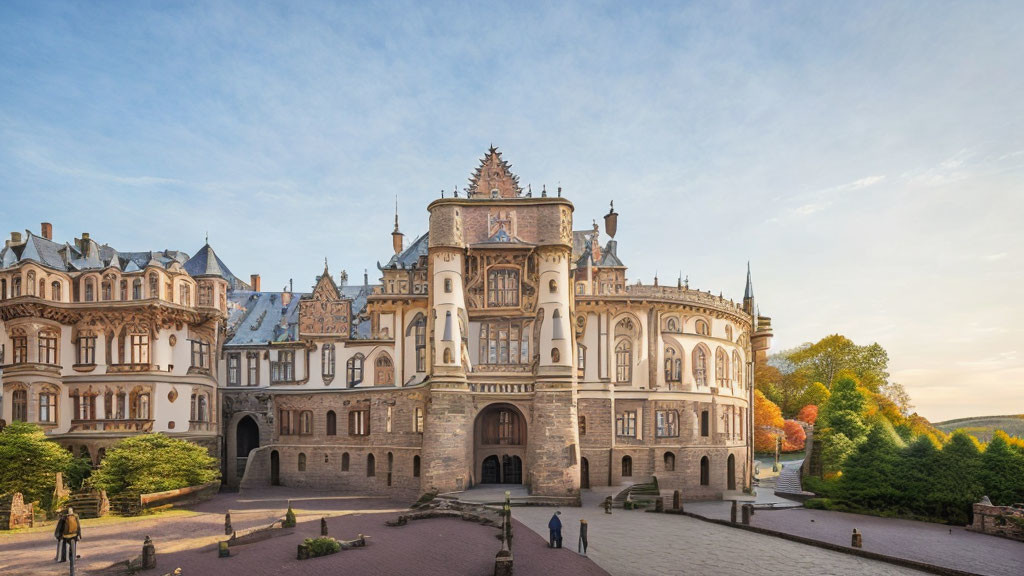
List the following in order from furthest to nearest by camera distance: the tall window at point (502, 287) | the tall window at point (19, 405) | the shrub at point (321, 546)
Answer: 1. the tall window at point (502, 287)
2. the tall window at point (19, 405)
3. the shrub at point (321, 546)

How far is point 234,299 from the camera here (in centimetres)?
5931

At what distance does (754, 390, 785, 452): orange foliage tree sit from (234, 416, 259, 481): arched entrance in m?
53.0

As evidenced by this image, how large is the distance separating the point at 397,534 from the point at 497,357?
16.7 m

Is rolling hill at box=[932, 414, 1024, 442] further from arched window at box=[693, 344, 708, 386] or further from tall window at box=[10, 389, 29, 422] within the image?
tall window at box=[10, 389, 29, 422]

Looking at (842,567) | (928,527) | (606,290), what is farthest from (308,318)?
(928,527)

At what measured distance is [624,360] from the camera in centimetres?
5028

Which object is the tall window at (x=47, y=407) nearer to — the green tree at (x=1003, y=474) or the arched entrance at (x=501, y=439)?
the arched entrance at (x=501, y=439)

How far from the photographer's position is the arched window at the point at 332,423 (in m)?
52.2

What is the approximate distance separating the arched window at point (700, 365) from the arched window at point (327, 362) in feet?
92.0

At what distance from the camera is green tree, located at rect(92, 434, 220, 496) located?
40.2 meters

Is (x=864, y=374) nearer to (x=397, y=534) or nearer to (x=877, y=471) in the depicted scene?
(x=877, y=471)

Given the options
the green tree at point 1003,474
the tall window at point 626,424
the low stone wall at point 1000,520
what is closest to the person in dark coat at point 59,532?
the tall window at point 626,424

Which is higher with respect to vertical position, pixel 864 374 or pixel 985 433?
pixel 864 374

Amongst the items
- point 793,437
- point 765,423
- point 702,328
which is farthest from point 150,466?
point 793,437
